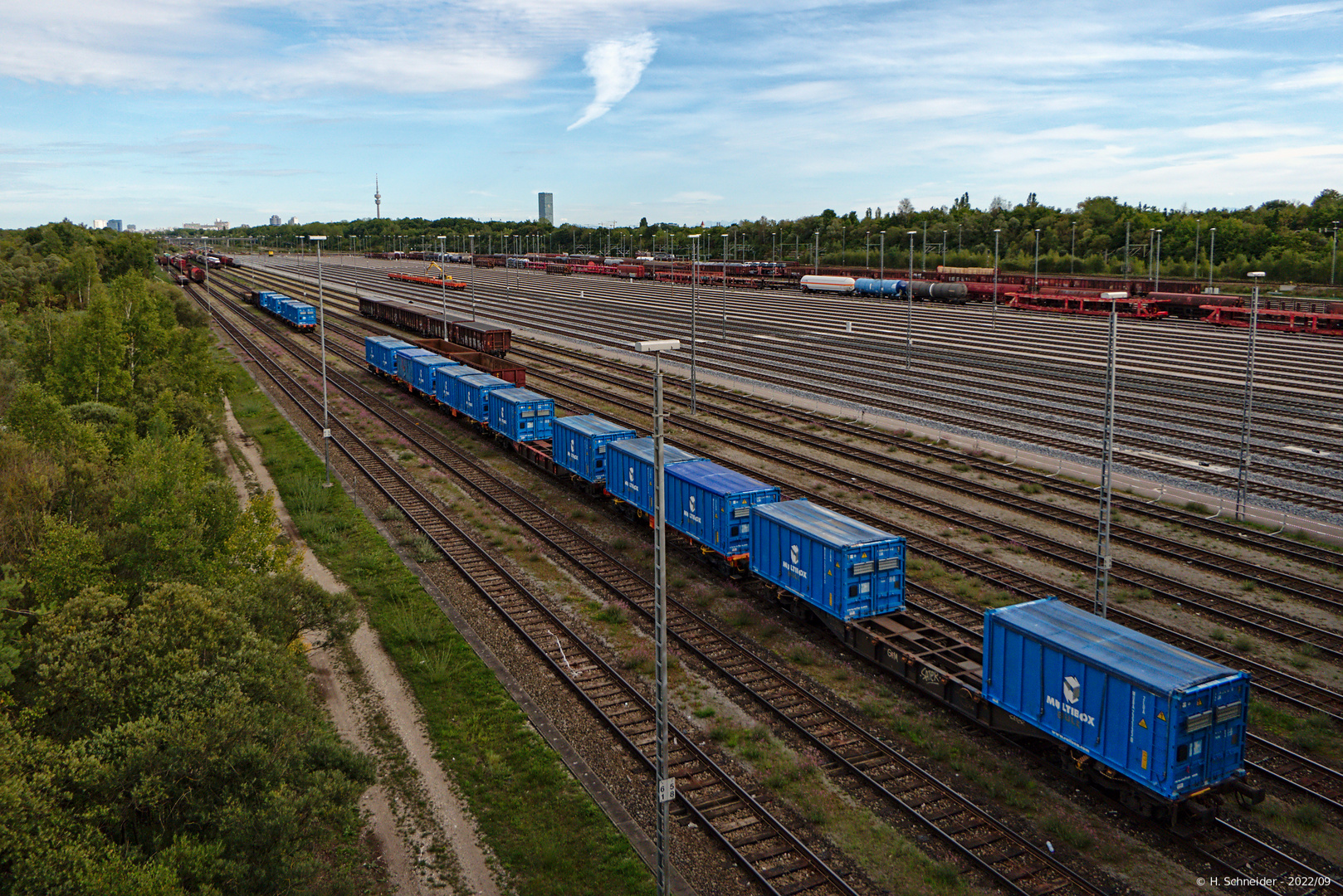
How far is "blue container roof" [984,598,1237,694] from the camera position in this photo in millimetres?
16484

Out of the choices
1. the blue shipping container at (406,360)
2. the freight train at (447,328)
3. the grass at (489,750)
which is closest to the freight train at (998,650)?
the grass at (489,750)

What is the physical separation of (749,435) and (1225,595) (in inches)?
1014

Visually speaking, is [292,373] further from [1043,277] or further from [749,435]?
[1043,277]

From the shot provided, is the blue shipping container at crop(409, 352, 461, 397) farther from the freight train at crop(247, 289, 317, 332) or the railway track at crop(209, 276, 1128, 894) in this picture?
the freight train at crop(247, 289, 317, 332)

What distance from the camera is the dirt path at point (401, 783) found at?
16.5 m

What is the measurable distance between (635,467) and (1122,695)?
19.3 metres

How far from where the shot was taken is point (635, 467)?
33.1 metres

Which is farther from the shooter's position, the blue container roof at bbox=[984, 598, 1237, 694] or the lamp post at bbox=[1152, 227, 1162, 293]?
the lamp post at bbox=[1152, 227, 1162, 293]

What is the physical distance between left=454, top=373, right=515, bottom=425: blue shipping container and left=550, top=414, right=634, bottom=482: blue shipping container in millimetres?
9388

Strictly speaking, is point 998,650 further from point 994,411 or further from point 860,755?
point 994,411

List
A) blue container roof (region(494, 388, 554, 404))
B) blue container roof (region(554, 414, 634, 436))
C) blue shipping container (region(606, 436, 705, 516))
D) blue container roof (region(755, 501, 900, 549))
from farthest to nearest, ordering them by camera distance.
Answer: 1. blue container roof (region(494, 388, 554, 404))
2. blue container roof (region(554, 414, 634, 436))
3. blue shipping container (region(606, 436, 705, 516))
4. blue container roof (region(755, 501, 900, 549))

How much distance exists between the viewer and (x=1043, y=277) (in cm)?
12156

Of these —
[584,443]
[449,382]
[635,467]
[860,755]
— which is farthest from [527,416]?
[860,755]

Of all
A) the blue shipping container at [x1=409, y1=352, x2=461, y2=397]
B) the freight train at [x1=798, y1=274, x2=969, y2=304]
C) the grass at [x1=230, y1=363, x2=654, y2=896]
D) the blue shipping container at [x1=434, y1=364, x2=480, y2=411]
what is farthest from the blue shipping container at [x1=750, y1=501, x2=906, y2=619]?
the freight train at [x1=798, y1=274, x2=969, y2=304]
